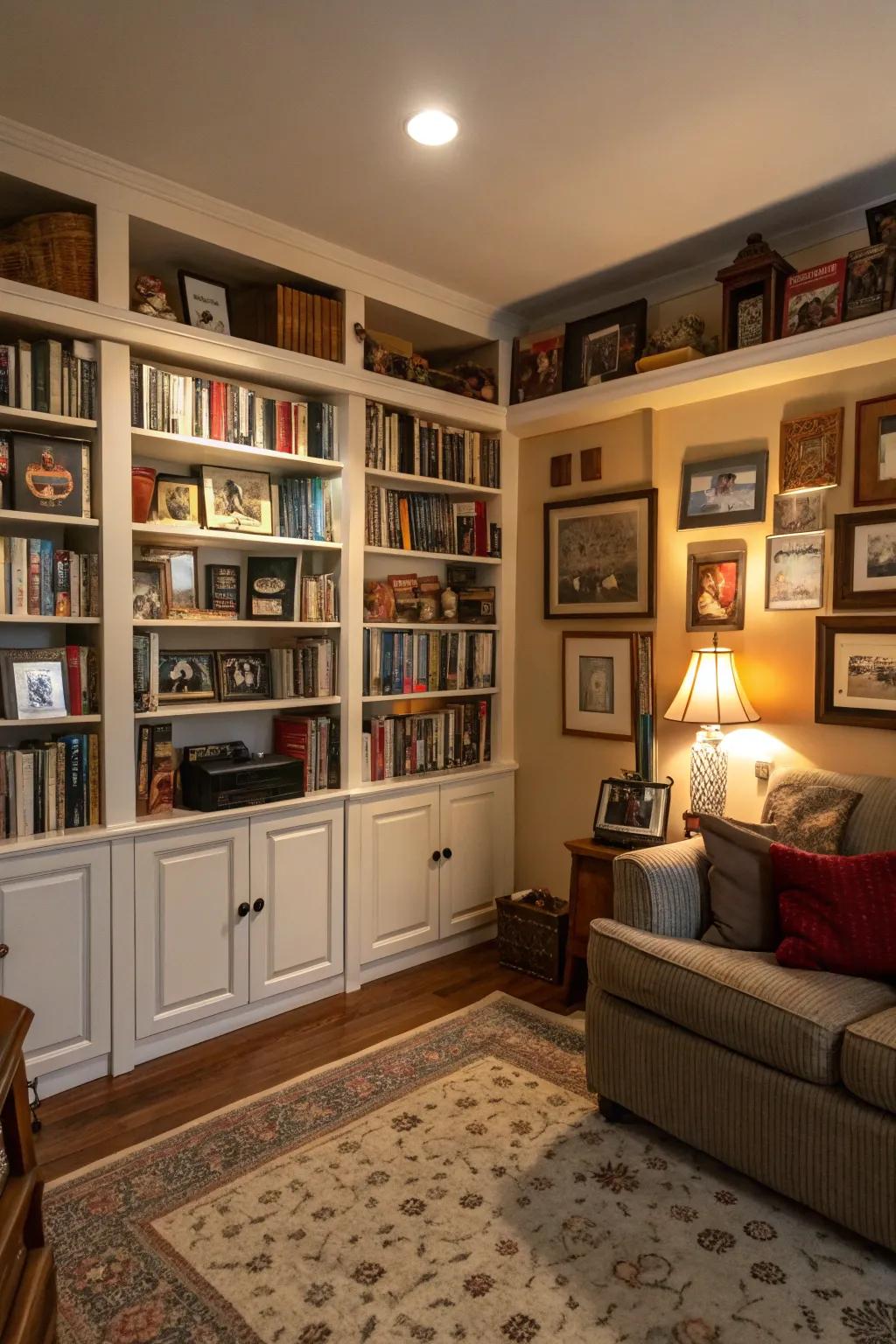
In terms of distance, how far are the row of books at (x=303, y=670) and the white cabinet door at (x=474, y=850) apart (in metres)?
0.75

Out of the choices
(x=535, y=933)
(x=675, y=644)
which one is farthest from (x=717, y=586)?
(x=535, y=933)

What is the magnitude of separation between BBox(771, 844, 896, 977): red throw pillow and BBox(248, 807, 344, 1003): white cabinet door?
1660 mm

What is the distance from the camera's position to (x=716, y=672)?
121 inches

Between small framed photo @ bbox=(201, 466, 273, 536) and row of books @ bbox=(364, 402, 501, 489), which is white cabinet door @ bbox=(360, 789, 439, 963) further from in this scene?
row of books @ bbox=(364, 402, 501, 489)

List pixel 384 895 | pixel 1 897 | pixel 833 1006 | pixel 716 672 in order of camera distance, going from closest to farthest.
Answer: pixel 833 1006, pixel 1 897, pixel 716 672, pixel 384 895

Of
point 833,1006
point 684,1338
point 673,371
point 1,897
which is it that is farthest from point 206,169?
point 684,1338

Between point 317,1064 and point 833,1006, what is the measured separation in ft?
5.27

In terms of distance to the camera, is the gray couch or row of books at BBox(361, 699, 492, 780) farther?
row of books at BBox(361, 699, 492, 780)

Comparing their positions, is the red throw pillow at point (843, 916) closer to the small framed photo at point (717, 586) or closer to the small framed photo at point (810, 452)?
the small framed photo at point (717, 586)

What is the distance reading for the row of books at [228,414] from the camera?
111 inches

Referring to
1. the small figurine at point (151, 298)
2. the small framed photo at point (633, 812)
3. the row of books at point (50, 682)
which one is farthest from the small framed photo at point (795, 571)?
the row of books at point (50, 682)

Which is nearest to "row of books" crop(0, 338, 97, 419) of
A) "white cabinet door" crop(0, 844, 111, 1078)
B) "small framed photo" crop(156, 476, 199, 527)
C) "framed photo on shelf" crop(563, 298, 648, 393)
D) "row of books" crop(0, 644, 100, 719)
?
"small framed photo" crop(156, 476, 199, 527)

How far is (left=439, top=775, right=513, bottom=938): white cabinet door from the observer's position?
3746mm

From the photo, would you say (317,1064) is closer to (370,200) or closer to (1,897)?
(1,897)
